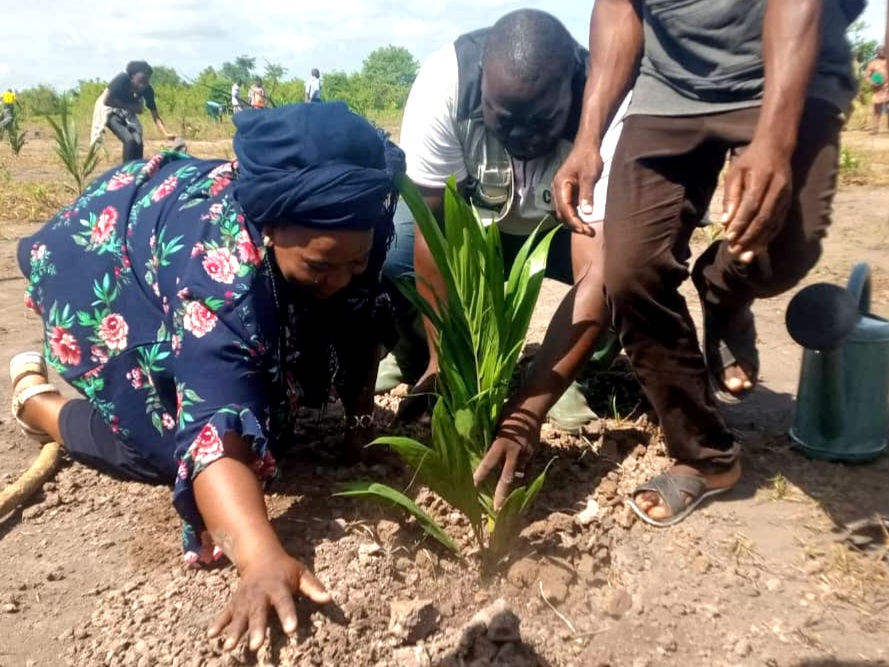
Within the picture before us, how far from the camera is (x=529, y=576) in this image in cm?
209

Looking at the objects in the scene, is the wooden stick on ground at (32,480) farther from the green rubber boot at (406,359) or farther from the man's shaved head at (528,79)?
the man's shaved head at (528,79)

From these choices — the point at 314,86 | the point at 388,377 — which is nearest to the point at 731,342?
the point at 388,377

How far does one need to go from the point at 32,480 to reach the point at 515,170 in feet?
5.71

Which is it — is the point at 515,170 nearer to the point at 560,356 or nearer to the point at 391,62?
the point at 560,356

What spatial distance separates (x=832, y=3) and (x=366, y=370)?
149cm

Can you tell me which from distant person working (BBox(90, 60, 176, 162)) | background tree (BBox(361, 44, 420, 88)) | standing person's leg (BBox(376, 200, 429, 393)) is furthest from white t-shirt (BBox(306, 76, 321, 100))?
background tree (BBox(361, 44, 420, 88))

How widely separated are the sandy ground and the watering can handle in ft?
1.53

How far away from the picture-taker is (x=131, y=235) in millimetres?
2180

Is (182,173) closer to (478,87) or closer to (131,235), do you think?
(131,235)

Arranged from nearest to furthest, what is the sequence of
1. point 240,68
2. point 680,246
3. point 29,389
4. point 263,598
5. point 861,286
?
point 263,598
point 680,246
point 861,286
point 29,389
point 240,68

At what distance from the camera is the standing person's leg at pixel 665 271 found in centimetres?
211

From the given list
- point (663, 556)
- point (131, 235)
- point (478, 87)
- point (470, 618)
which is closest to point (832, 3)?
point (478, 87)

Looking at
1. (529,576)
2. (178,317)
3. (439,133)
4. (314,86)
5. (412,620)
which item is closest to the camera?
(412,620)

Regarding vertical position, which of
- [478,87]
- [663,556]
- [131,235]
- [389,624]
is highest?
[478,87]
